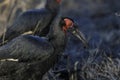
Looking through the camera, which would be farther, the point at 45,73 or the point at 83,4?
Answer: the point at 83,4

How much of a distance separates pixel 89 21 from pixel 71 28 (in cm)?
598

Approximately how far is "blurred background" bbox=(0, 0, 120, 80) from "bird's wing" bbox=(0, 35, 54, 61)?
0.46m

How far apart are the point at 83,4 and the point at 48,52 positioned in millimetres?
7651

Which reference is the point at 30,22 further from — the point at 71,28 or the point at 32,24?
the point at 71,28

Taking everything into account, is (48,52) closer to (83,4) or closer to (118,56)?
(118,56)

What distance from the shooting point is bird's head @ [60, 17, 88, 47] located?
11.0 meters

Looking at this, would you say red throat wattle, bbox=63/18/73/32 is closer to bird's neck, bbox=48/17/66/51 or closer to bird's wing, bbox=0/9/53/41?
bird's neck, bbox=48/17/66/51

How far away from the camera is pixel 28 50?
10609 millimetres

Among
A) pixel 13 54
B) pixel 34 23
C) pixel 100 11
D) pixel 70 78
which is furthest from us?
pixel 100 11

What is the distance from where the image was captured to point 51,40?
10.9 m

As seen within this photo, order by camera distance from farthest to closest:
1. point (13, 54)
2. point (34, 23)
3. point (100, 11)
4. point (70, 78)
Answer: point (100, 11)
point (34, 23)
point (70, 78)
point (13, 54)

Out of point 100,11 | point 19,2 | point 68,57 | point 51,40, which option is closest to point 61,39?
point 51,40

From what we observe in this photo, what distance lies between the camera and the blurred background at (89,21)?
39.7 ft

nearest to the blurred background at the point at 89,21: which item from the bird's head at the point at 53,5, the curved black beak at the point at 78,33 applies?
the bird's head at the point at 53,5
